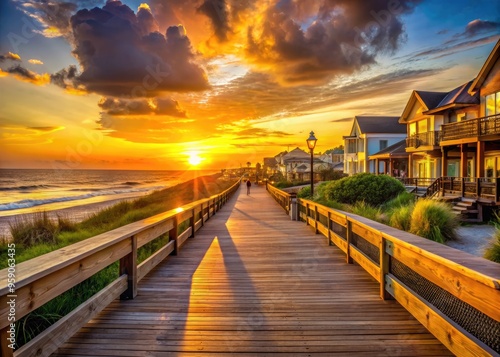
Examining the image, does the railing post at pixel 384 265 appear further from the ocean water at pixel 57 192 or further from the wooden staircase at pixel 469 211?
the ocean water at pixel 57 192

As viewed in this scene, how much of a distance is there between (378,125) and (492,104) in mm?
18805

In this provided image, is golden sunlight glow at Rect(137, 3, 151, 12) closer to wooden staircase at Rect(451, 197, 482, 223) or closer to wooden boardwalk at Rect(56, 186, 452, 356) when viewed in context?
wooden boardwalk at Rect(56, 186, 452, 356)

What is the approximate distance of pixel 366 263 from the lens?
16.0 feet

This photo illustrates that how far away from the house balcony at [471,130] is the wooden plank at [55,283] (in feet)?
62.0

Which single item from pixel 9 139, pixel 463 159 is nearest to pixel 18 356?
pixel 9 139

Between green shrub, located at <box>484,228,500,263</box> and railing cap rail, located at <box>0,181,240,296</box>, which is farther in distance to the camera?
green shrub, located at <box>484,228,500,263</box>

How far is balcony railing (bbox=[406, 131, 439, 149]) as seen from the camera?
22703 mm

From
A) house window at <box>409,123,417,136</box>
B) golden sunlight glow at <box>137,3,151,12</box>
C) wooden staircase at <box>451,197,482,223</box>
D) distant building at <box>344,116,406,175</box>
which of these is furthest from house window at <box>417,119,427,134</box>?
golden sunlight glow at <box>137,3,151,12</box>

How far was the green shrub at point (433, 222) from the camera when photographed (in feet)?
27.8

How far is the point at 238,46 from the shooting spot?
48.5 ft

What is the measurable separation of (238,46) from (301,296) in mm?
13034

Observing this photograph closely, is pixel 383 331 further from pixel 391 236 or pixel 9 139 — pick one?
pixel 9 139

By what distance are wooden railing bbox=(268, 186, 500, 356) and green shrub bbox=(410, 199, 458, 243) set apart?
14.6ft

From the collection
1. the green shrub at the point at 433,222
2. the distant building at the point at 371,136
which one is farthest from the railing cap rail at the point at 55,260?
the distant building at the point at 371,136
